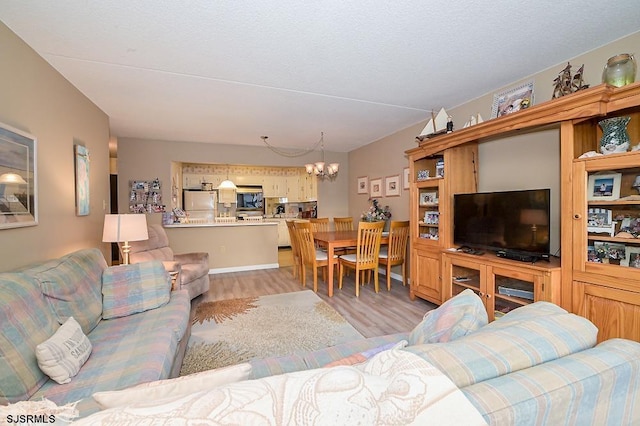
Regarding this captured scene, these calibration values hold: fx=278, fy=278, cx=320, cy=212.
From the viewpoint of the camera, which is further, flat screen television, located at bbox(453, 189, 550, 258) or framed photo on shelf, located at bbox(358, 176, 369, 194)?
framed photo on shelf, located at bbox(358, 176, 369, 194)


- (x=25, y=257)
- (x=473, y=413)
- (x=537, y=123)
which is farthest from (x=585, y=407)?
(x=25, y=257)

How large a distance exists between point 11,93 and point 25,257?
1101 millimetres

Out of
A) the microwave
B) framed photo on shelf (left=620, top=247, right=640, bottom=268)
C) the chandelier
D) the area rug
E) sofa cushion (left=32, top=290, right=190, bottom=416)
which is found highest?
the chandelier

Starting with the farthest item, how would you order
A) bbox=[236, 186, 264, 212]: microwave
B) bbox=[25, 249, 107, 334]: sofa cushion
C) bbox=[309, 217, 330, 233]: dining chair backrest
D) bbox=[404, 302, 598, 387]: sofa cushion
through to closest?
1. bbox=[236, 186, 264, 212]: microwave
2. bbox=[309, 217, 330, 233]: dining chair backrest
3. bbox=[25, 249, 107, 334]: sofa cushion
4. bbox=[404, 302, 598, 387]: sofa cushion

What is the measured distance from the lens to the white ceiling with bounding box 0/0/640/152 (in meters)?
1.69

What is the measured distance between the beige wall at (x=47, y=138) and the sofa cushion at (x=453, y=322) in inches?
96.2

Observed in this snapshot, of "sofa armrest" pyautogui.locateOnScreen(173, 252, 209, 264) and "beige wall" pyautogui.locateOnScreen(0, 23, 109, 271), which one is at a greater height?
"beige wall" pyautogui.locateOnScreen(0, 23, 109, 271)

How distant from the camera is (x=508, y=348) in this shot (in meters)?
0.78

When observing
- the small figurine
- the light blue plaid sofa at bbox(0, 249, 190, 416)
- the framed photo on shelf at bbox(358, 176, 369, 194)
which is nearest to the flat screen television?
the small figurine

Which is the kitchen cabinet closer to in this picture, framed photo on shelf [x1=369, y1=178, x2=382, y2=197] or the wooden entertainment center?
framed photo on shelf [x1=369, y1=178, x2=382, y2=197]

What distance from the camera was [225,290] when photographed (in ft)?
13.2

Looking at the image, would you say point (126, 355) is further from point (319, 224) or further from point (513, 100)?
point (319, 224)

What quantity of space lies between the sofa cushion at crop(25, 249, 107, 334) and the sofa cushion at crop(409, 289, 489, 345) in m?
1.93

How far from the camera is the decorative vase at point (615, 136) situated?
186 cm
